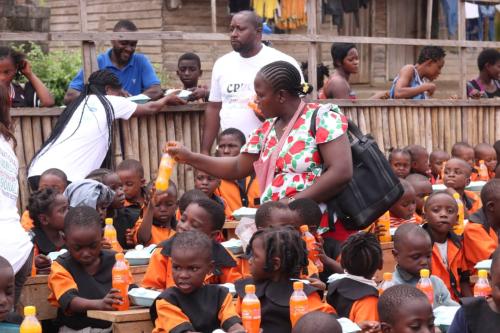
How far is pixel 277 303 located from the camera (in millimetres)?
5492

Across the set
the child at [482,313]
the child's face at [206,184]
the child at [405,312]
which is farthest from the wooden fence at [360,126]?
the child at [482,313]

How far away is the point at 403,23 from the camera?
2078 centimetres

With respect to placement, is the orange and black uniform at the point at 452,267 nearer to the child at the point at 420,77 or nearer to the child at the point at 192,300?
the child at the point at 192,300

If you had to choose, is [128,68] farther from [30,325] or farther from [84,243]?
[30,325]

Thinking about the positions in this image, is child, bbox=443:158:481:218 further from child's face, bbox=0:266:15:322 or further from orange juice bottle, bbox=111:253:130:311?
child's face, bbox=0:266:15:322

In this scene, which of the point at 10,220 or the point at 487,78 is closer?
the point at 10,220

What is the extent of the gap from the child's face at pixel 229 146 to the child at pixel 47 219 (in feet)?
7.11

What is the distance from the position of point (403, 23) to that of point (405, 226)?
1497 cm

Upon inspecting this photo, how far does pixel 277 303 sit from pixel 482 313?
1.27 m

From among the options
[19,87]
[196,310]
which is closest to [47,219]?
[196,310]

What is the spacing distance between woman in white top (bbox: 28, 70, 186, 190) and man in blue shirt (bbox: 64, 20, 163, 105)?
53cm

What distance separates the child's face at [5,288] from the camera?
16.5 feet

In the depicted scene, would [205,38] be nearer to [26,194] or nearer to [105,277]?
[26,194]

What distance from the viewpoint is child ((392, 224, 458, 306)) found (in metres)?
6.25
